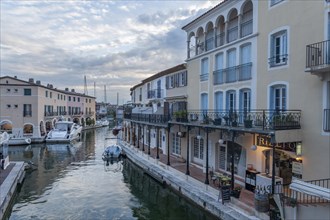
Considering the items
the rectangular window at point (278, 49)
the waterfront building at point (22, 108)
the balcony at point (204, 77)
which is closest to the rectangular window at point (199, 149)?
the balcony at point (204, 77)

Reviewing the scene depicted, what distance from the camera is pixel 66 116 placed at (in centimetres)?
6725

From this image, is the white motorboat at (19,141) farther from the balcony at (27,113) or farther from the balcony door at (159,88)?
the balcony door at (159,88)

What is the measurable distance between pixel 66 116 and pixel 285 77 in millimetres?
60148

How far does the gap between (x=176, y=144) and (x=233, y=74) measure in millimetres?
11504

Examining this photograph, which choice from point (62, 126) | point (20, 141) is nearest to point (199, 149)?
point (20, 141)

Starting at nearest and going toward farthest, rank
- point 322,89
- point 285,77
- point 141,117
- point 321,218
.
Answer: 1. point 321,218
2. point 322,89
3. point 285,77
4. point 141,117

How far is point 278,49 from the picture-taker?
15039 millimetres

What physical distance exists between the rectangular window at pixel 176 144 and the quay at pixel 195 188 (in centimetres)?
137

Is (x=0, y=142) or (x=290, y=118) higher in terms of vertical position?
(x=290, y=118)

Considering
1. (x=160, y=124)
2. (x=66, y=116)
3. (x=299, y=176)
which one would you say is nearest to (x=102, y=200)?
(x=160, y=124)

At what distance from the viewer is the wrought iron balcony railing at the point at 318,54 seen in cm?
1177

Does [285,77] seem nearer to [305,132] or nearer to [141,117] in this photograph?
[305,132]

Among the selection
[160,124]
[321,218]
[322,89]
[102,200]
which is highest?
[322,89]

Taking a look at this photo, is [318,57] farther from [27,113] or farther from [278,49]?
[27,113]
